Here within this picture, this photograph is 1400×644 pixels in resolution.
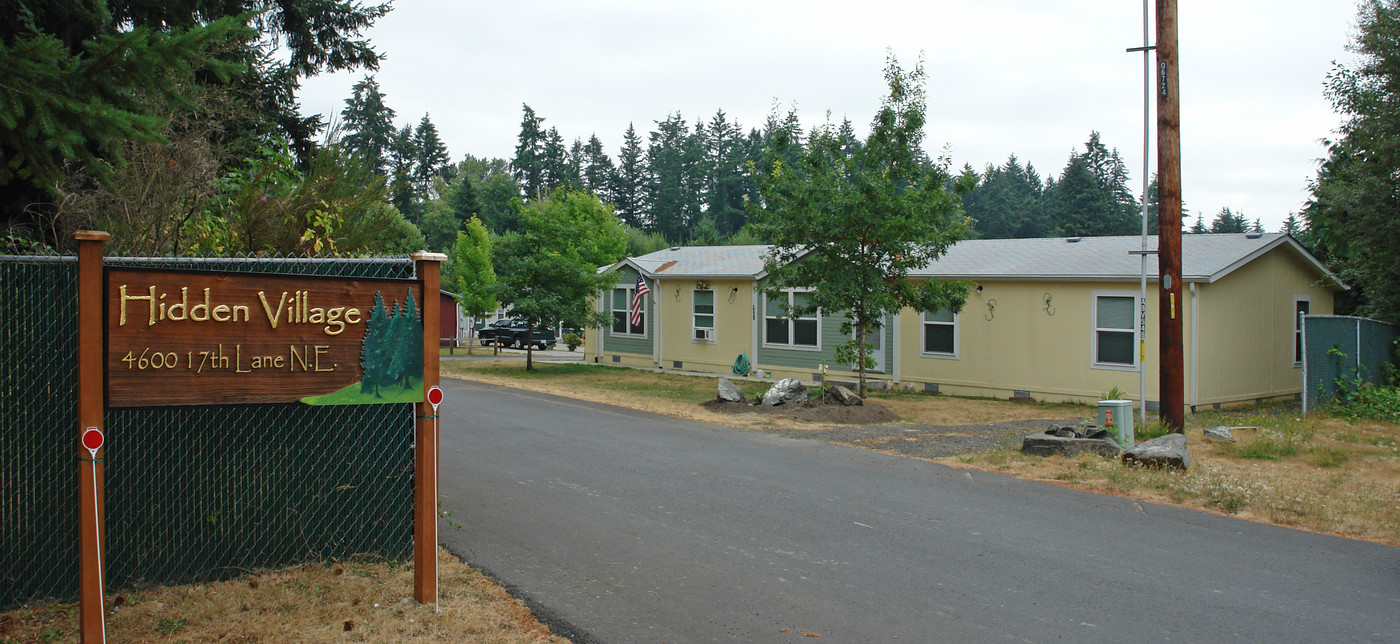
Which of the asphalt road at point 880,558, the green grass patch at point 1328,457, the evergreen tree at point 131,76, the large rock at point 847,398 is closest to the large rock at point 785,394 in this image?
the large rock at point 847,398

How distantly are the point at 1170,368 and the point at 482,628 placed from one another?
392 inches

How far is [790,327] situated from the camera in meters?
22.2

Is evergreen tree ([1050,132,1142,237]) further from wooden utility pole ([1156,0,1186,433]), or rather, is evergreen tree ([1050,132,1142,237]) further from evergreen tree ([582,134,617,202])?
wooden utility pole ([1156,0,1186,433])

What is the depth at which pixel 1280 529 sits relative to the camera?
7.57m

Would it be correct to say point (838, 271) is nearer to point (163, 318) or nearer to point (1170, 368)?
point (1170, 368)

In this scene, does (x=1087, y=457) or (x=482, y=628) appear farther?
(x=1087, y=457)

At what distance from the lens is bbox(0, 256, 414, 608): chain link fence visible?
5.00 m

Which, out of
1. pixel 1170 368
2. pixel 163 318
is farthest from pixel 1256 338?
pixel 163 318

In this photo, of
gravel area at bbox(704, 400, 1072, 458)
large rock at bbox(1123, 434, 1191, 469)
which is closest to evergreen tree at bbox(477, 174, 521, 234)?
gravel area at bbox(704, 400, 1072, 458)

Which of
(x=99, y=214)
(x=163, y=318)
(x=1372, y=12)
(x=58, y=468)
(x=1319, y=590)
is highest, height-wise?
(x=1372, y=12)

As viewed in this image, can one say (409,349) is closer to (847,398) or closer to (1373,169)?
Answer: (847,398)

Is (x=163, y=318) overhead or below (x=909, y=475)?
overhead

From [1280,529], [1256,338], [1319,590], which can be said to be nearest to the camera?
[1319,590]

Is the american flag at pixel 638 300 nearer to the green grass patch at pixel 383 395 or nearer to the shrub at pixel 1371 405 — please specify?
the shrub at pixel 1371 405
